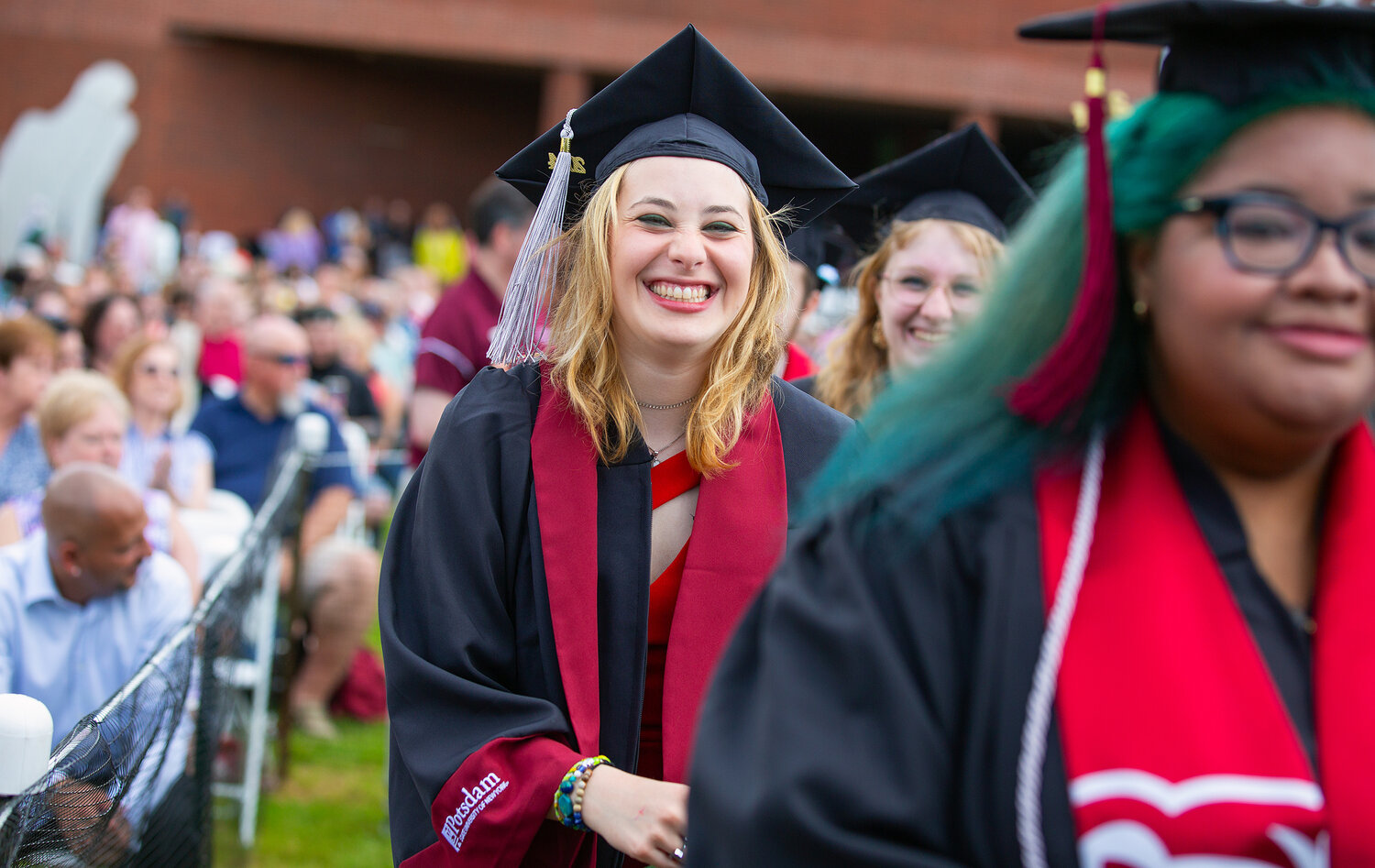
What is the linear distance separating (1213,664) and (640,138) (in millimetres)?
1510

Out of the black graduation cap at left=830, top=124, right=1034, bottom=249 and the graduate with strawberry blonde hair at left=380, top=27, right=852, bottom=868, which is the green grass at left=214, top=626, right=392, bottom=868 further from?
the black graduation cap at left=830, top=124, right=1034, bottom=249

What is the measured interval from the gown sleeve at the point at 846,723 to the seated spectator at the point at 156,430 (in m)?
4.83

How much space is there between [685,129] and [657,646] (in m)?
0.94

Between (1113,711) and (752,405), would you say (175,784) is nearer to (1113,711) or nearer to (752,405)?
(752,405)

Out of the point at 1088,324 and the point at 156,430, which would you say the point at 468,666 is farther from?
the point at 156,430

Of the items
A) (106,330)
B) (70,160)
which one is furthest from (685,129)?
(70,160)

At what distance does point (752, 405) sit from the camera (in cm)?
239

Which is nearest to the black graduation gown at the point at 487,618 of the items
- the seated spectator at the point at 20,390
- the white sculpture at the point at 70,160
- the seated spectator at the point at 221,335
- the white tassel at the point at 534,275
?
the white tassel at the point at 534,275

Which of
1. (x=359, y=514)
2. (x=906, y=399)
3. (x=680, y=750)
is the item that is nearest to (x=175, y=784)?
(x=680, y=750)

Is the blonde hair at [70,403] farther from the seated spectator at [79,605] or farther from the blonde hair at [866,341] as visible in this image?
the blonde hair at [866,341]

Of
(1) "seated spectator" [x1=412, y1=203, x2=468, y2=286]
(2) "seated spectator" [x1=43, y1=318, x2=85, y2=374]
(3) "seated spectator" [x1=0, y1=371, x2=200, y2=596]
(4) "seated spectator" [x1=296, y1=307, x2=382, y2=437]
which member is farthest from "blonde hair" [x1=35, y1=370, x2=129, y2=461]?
(1) "seated spectator" [x1=412, y1=203, x2=468, y2=286]

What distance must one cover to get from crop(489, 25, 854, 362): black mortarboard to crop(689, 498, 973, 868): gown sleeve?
1225mm

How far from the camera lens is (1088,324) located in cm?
132

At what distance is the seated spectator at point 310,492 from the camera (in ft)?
19.8
